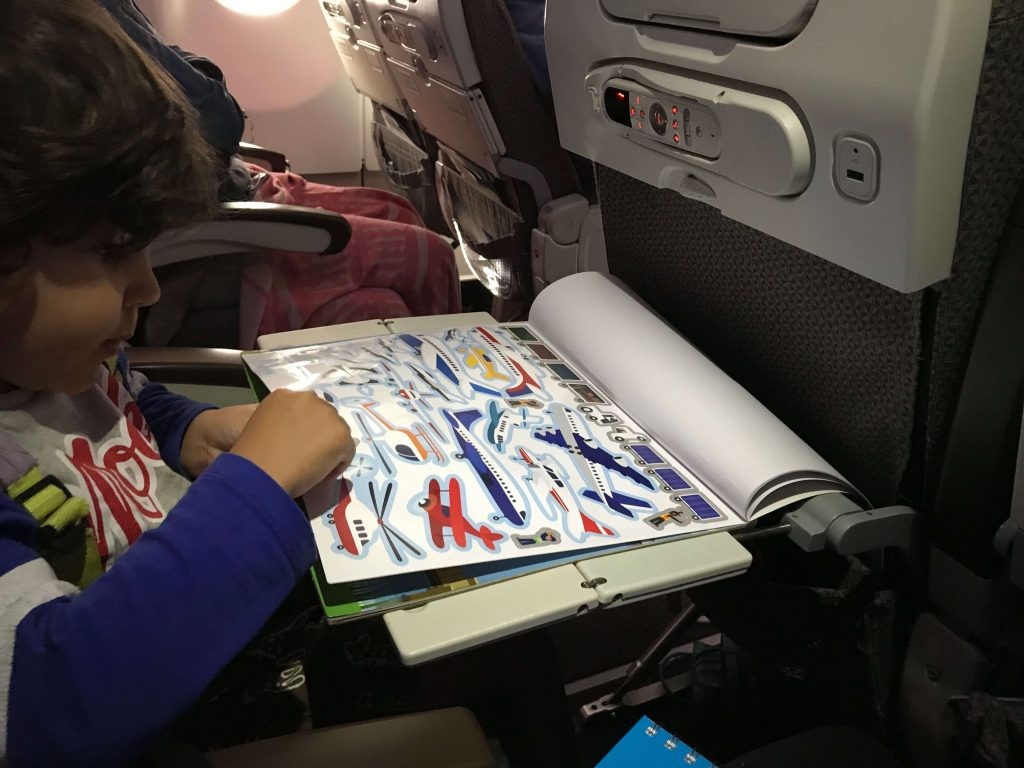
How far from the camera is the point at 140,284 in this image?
611 mm

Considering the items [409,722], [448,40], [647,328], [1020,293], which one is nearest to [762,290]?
[647,328]

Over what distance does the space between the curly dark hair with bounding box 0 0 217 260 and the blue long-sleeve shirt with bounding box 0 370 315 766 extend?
18cm

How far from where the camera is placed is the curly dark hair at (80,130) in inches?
20.1

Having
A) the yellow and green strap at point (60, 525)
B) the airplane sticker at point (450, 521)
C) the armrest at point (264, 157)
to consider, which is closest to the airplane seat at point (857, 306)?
the airplane sticker at point (450, 521)

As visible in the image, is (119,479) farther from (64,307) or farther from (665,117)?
(665,117)

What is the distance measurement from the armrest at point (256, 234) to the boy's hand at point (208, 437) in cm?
49

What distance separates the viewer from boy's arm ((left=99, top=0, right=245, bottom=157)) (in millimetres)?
1188

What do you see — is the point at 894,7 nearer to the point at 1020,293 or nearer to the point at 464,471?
the point at 1020,293

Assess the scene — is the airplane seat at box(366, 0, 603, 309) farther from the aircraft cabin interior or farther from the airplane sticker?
the airplane sticker

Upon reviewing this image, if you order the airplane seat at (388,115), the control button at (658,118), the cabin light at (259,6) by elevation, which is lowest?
the airplane seat at (388,115)

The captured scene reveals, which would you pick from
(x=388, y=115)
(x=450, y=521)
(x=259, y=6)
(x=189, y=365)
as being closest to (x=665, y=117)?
(x=450, y=521)

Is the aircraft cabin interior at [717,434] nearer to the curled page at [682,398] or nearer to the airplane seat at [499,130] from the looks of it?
the curled page at [682,398]

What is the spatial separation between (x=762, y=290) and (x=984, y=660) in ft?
1.10

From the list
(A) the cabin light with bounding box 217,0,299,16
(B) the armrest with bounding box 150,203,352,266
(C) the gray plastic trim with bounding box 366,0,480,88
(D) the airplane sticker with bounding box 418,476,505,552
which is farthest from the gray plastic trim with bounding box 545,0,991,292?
(A) the cabin light with bounding box 217,0,299,16
